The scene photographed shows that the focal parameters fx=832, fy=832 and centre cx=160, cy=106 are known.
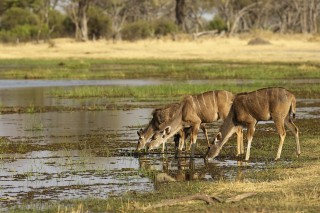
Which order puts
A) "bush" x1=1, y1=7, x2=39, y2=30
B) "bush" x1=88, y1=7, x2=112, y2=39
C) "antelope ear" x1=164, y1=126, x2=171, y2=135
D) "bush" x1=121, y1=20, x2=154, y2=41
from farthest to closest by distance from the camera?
"bush" x1=88, y1=7, x2=112, y2=39
"bush" x1=1, y1=7, x2=39, y2=30
"bush" x1=121, y1=20, x2=154, y2=41
"antelope ear" x1=164, y1=126, x2=171, y2=135

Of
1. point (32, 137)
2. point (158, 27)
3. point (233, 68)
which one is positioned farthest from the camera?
point (158, 27)

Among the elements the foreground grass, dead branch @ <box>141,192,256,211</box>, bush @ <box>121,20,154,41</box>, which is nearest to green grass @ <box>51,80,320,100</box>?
the foreground grass

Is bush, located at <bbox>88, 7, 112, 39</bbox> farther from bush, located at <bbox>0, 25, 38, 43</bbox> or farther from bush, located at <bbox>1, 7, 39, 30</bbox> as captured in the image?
bush, located at <bbox>0, 25, 38, 43</bbox>

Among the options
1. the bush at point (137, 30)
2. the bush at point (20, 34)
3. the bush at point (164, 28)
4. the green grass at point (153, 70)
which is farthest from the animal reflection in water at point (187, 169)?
the bush at point (164, 28)

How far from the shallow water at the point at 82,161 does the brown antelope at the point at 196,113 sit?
1.54 feet

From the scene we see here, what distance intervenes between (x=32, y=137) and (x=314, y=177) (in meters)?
8.37

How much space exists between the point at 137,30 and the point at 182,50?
18.4 metres

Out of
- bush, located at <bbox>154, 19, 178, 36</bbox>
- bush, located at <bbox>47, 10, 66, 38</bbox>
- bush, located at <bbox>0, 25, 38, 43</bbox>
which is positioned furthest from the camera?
bush, located at <bbox>47, 10, 66, 38</bbox>

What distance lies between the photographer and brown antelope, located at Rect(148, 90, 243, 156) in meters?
15.9

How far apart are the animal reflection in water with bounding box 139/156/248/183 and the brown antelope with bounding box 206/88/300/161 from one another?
0.44m

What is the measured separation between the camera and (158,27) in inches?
3093

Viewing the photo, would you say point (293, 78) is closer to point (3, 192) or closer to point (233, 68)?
point (233, 68)

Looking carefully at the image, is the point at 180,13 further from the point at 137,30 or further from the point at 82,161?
the point at 82,161

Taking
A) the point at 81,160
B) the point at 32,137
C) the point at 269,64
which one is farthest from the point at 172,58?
the point at 81,160
